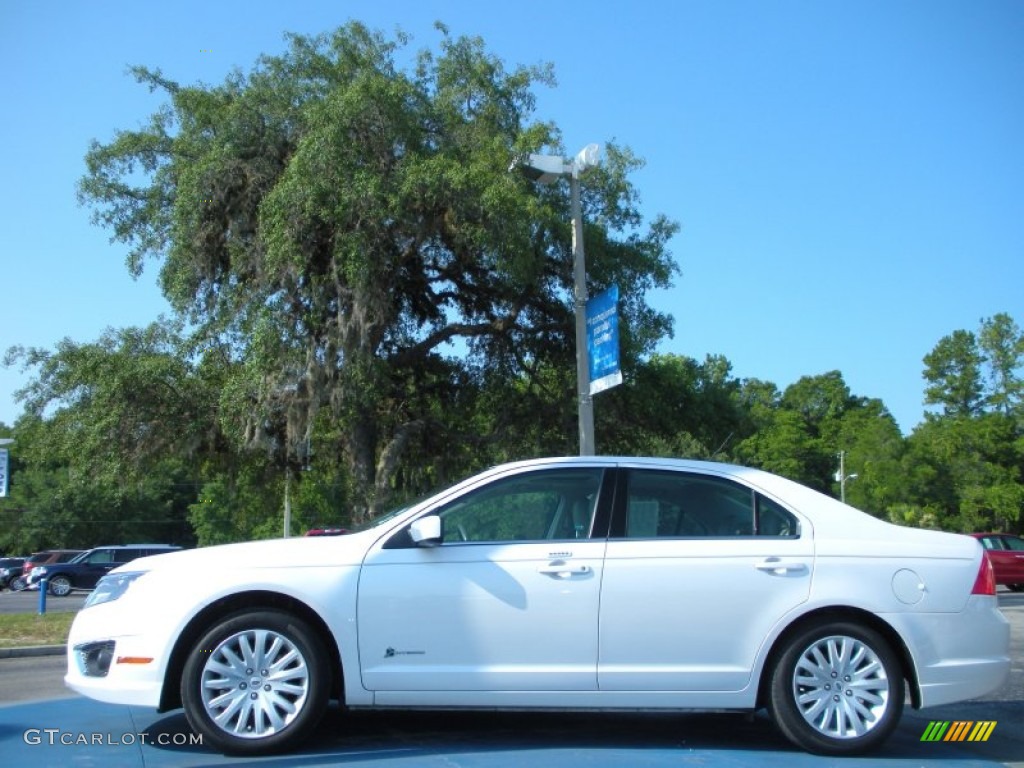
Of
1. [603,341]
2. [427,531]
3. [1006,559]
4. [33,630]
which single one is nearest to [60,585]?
[33,630]

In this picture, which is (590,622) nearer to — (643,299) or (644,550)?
Result: (644,550)

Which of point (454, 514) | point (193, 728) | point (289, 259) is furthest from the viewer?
point (289, 259)

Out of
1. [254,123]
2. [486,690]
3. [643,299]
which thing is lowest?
[486,690]

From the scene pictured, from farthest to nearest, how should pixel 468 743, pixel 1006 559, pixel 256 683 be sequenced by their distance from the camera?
pixel 1006 559 → pixel 468 743 → pixel 256 683

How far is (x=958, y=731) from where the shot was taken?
5949mm

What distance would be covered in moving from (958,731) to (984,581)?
113 cm

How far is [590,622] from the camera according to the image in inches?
206

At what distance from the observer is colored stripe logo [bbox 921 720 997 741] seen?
586 cm

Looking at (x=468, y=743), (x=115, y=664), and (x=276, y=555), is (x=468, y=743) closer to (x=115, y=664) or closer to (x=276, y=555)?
(x=276, y=555)

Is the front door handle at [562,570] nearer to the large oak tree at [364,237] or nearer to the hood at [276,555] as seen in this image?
the hood at [276,555]

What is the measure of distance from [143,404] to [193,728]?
Answer: 48.1 ft

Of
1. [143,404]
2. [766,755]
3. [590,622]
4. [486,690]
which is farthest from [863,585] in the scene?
[143,404]

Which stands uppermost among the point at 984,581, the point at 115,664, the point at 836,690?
the point at 984,581

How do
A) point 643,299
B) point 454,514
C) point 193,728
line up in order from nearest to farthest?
point 193,728 < point 454,514 < point 643,299
